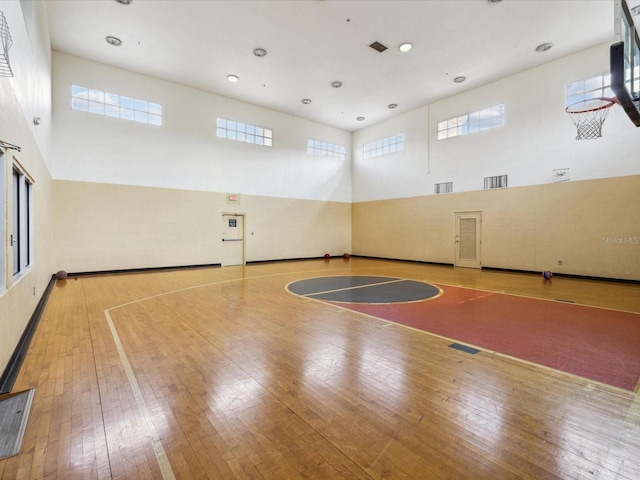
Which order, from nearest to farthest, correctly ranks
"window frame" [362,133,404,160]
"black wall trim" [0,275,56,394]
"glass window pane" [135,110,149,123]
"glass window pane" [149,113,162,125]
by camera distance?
"black wall trim" [0,275,56,394] < "glass window pane" [135,110,149,123] < "glass window pane" [149,113,162,125] < "window frame" [362,133,404,160]

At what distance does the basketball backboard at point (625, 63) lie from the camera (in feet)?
12.4

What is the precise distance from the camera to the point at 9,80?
3.00m

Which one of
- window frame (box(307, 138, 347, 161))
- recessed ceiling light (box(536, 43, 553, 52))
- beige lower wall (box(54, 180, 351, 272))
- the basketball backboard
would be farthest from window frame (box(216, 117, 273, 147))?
the basketball backboard

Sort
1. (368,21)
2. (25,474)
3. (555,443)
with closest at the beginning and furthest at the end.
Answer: (25,474), (555,443), (368,21)

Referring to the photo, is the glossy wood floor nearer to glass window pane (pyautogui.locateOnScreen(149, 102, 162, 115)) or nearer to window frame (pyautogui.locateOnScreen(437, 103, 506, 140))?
glass window pane (pyautogui.locateOnScreen(149, 102, 162, 115))

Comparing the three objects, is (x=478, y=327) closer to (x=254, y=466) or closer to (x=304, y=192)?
(x=254, y=466)

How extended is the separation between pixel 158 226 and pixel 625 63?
1061 centimetres

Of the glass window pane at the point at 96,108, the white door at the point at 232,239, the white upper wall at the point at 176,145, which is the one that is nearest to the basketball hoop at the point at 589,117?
the white upper wall at the point at 176,145

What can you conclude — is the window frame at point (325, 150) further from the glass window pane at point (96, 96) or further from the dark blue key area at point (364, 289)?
the glass window pane at point (96, 96)

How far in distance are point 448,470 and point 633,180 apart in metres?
9.05

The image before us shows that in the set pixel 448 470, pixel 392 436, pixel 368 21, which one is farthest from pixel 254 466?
pixel 368 21

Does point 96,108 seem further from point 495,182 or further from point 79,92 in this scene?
point 495,182

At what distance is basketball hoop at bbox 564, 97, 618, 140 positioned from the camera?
7.31 metres

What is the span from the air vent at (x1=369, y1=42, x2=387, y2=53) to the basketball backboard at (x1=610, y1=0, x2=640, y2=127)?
14.6 ft
